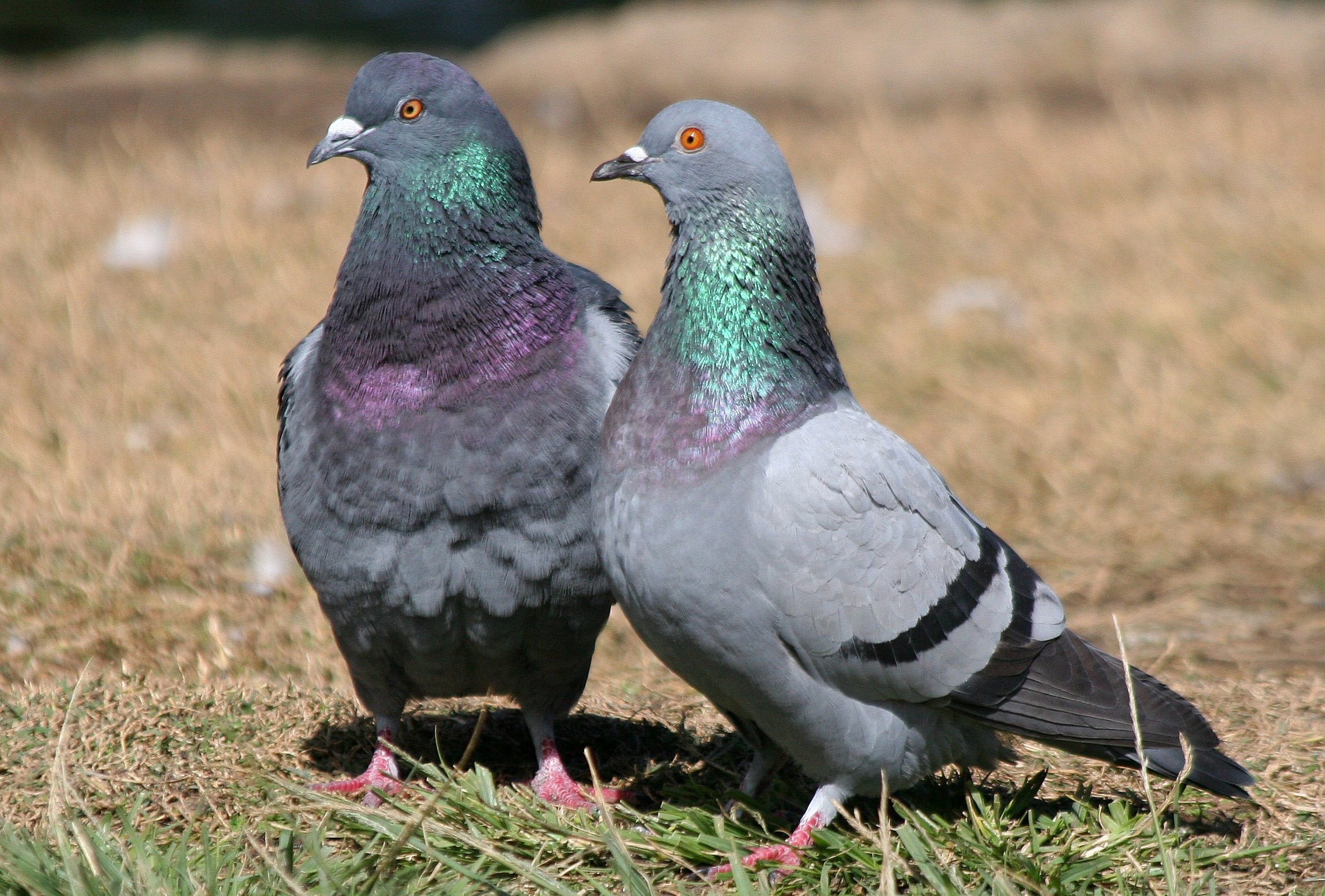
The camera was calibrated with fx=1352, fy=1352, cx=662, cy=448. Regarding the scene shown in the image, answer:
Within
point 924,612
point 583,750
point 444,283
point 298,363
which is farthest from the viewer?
point 583,750

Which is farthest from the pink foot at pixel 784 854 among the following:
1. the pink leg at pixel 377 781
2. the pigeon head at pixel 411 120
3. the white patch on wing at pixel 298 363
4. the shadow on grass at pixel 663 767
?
the pigeon head at pixel 411 120

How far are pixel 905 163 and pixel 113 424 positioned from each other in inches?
197

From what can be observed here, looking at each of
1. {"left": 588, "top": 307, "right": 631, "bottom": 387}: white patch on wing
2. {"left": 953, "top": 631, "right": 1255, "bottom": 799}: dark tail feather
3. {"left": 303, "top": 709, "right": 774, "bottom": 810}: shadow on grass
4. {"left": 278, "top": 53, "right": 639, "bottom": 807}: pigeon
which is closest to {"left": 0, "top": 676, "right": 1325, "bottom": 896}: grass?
{"left": 303, "top": 709, "right": 774, "bottom": 810}: shadow on grass

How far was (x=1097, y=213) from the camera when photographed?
7625mm

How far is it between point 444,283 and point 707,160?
613 millimetres

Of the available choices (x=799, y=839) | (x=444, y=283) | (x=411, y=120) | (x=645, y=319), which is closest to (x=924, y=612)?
(x=799, y=839)

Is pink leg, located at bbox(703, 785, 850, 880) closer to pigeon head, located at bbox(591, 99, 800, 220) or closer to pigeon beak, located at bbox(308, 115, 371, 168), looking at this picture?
pigeon head, located at bbox(591, 99, 800, 220)

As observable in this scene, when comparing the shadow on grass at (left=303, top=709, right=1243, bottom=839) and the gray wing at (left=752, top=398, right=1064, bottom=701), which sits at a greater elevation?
the gray wing at (left=752, top=398, right=1064, bottom=701)

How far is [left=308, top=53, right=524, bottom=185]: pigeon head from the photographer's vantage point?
2857 millimetres

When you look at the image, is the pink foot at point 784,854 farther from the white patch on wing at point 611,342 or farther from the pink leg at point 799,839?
the white patch on wing at point 611,342

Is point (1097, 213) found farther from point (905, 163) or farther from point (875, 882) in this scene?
point (875, 882)

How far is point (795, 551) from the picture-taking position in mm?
2439

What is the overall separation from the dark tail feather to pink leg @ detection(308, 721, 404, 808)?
122 cm

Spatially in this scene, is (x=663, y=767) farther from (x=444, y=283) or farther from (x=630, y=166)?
(x=630, y=166)
